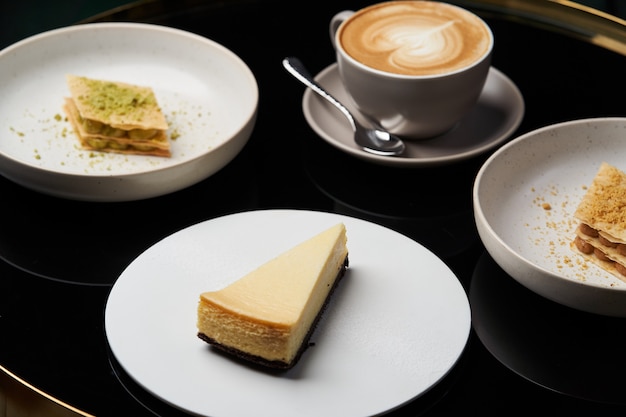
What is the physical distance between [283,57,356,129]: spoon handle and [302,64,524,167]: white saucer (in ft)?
0.09

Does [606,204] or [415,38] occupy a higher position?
[415,38]

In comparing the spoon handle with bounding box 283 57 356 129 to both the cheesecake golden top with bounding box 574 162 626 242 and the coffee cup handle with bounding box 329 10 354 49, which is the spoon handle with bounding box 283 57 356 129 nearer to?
the coffee cup handle with bounding box 329 10 354 49

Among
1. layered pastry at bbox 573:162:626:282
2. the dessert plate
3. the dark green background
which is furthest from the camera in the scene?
the dark green background

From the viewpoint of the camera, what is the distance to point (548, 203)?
1.45 meters

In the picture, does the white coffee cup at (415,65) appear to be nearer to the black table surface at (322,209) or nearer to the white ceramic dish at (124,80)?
the black table surface at (322,209)

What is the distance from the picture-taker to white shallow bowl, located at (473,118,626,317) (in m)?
1.16

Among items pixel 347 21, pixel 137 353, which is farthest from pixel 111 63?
pixel 137 353

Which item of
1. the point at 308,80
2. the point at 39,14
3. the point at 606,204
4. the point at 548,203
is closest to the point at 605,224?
the point at 606,204

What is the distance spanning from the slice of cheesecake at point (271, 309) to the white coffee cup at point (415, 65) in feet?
1.38

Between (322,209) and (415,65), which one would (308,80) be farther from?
(322,209)

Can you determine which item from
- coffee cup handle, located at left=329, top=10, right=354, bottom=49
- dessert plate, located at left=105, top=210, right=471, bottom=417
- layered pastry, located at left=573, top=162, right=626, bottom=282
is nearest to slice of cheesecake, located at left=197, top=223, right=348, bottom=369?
dessert plate, located at left=105, top=210, right=471, bottom=417

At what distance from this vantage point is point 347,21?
1.66 metres

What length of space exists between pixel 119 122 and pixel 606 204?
32.7 inches

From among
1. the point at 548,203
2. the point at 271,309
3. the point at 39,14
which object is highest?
the point at 271,309
